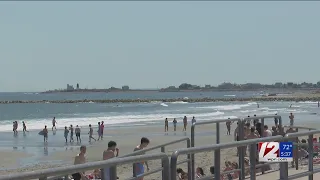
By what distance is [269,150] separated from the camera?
704cm

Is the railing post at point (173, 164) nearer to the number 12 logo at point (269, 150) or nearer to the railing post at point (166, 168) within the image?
the railing post at point (166, 168)

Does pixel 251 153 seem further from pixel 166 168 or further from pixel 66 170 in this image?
pixel 66 170

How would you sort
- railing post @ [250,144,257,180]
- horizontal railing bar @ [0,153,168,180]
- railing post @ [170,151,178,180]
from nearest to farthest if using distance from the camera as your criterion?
horizontal railing bar @ [0,153,168,180] → railing post @ [170,151,178,180] → railing post @ [250,144,257,180]

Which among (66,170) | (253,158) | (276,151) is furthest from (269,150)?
(66,170)

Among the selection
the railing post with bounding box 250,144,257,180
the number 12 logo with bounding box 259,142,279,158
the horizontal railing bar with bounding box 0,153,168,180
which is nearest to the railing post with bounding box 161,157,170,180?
the horizontal railing bar with bounding box 0,153,168,180

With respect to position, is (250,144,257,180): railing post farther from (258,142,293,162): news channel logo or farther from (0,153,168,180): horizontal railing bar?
(0,153,168,180): horizontal railing bar

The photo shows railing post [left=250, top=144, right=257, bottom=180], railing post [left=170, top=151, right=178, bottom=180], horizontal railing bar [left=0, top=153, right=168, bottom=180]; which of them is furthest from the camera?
railing post [left=250, top=144, right=257, bottom=180]

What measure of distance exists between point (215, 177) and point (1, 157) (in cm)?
2296

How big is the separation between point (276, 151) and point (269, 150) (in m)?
0.10

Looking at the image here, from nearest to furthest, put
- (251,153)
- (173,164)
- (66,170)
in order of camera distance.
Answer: (66,170) → (173,164) → (251,153)

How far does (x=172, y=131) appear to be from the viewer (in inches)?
1725

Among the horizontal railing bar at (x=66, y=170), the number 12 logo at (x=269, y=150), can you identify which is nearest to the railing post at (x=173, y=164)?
the horizontal railing bar at (x=66, y=170)

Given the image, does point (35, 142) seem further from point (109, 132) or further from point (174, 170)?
point (174, 170)

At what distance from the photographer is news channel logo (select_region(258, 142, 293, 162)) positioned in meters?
7.00
